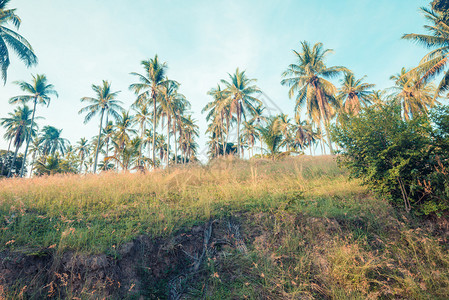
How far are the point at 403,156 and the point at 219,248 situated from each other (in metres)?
4.70

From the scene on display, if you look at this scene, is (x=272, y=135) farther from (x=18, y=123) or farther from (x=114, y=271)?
(x=18, y=123)

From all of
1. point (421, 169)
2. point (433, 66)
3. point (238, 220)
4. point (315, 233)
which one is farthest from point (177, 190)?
point (433, 66)

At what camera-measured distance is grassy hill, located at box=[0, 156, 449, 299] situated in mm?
2801

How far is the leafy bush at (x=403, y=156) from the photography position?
13.8 feet

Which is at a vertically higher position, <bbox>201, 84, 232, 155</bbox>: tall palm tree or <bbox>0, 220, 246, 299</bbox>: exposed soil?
<bbox>201, 84, 232, 155</bbox>: tall palm tree

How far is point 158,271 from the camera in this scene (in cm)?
332

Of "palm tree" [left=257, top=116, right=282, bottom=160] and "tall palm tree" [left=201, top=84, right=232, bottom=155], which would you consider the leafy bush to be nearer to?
"palm tree" [left=257, top=116, right=282, bottom=160]

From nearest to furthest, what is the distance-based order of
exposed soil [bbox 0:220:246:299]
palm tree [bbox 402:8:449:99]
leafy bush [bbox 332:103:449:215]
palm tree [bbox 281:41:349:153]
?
exposed soil [bbox 0:220:246:299] → leafy bush [bbox 332:103:449:215] → palm tree [bbox 402:8:449:99] → palm tree [bbox 281:41:349:153]

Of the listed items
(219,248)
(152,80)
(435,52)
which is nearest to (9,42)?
(152,80)

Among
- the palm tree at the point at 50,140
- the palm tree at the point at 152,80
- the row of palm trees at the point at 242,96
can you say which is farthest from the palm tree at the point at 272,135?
the palm tree at the point at 50,140

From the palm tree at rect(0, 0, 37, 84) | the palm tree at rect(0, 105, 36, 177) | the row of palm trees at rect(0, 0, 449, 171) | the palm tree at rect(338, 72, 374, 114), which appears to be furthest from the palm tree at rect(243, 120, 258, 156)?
the palm tree at rect(0, 105, 36, 177)

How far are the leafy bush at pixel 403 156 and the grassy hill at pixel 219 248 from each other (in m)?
0.52

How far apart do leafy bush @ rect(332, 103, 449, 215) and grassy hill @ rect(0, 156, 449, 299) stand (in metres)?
0.52

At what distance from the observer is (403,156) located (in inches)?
182
